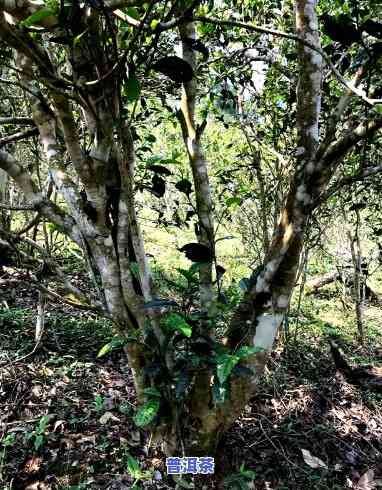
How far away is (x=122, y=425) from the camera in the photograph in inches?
101

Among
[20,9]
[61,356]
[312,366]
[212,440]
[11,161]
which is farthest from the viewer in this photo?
[312,366]

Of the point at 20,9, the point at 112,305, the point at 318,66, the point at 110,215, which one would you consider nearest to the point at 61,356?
the point at 112,305

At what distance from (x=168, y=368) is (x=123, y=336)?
0.26 metres

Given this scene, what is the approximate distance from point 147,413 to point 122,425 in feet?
3.16

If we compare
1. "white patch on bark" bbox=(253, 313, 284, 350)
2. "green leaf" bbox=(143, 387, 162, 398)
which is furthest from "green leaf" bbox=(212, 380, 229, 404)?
"white patch on bark" bbox=(253, 313, 284, 350)

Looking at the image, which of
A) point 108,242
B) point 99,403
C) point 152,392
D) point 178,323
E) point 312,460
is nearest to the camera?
point 178,323

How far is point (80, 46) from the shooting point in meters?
1.37

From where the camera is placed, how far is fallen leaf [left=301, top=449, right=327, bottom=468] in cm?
253

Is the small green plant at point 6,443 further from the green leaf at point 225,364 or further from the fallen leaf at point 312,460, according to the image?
the fallen leaf at point 312,460

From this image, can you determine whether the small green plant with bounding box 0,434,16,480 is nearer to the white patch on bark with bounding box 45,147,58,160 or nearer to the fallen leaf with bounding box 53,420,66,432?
the fallen leaf with bounding box 53,420,66,432

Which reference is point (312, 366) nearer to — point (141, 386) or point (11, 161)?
point (141, 386)

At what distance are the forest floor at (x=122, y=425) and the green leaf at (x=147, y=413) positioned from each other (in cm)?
26

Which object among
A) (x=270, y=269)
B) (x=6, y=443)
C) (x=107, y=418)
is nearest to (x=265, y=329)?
(x=270, y=269)

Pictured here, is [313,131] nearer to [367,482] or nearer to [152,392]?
[152,392]
